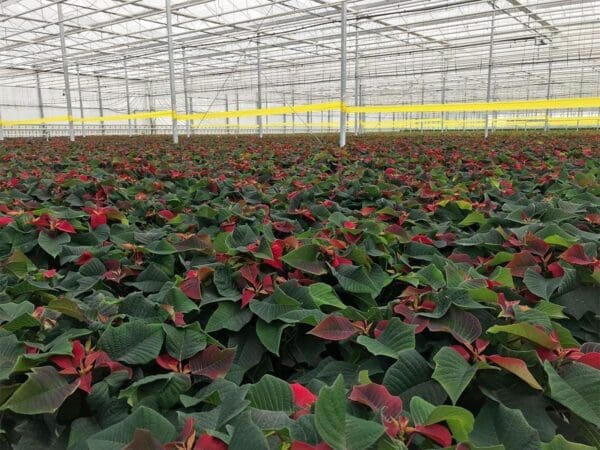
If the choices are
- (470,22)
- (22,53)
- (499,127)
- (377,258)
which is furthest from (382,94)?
(377,258)

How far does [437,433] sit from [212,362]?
1.98 ft

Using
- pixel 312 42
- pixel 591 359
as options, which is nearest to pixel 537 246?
pixel 591 359

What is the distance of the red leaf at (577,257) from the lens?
60.9 inches

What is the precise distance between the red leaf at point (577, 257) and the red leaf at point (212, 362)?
111 centimetres

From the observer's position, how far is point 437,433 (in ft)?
2.91

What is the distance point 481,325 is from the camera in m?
1.30

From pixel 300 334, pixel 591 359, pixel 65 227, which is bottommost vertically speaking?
pixel 300 334

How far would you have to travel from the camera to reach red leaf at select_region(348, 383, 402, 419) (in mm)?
940

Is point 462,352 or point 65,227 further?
point 65,227

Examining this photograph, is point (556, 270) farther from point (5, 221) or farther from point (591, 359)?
point (5, 221)

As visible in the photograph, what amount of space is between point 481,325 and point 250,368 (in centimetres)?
70

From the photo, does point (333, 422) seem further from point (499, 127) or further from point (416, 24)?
point (499, 127)

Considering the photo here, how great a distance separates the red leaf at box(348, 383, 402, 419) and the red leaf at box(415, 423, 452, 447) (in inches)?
2.4

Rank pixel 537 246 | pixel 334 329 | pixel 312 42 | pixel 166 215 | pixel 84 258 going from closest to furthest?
1. pixel 334 329
2. pixel 537 246
3. pixel 84 258
4. pixel 166 215
5. pixel 312 42
